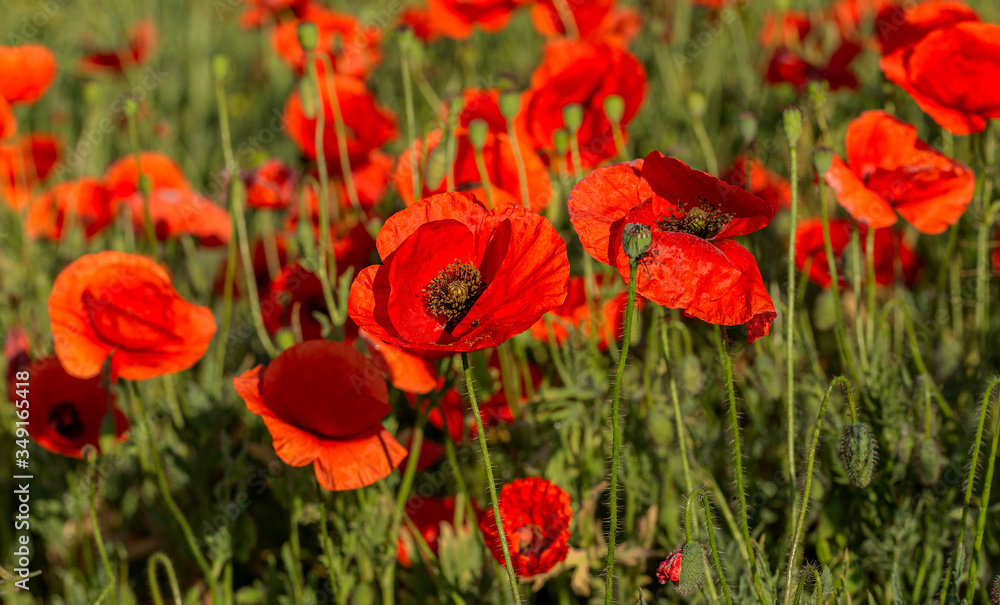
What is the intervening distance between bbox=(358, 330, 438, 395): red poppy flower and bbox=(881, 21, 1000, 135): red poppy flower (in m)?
0.93

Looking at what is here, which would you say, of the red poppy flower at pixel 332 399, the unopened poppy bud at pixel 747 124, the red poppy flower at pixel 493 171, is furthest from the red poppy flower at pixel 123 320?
the unopened poppy bud at pixel 747 124

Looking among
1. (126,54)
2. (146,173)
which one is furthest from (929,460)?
(126,54)

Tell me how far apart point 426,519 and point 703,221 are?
2.55 ft

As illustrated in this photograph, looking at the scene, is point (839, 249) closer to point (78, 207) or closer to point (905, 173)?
point (905, 173)

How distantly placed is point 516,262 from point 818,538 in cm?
70

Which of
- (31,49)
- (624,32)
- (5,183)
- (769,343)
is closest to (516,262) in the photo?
(769,343)

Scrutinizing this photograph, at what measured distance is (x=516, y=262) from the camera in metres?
0.98

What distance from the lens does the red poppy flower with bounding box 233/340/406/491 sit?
1.18 m

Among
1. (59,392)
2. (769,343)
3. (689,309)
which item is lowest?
(769,343)

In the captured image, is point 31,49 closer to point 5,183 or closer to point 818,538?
point 5,183

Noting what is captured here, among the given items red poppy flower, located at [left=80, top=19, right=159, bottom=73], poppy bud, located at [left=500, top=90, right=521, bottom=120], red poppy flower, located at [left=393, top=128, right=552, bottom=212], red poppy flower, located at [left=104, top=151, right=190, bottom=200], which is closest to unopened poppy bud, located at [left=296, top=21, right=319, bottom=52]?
red poppy flower, located at [left=393, top=128, right=552, bottom=212]

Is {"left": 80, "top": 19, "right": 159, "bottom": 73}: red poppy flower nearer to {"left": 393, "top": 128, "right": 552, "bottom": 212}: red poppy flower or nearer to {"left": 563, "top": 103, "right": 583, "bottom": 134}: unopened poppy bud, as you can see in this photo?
{"left": 393, "top": 128, "right": 552, "bottom": 212}: red poppy flower

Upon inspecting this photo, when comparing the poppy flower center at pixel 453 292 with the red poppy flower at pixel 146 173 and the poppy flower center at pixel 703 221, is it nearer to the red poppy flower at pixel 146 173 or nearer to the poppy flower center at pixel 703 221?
the poppy flower center at pixel 703 221

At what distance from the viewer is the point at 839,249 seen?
185 cm
